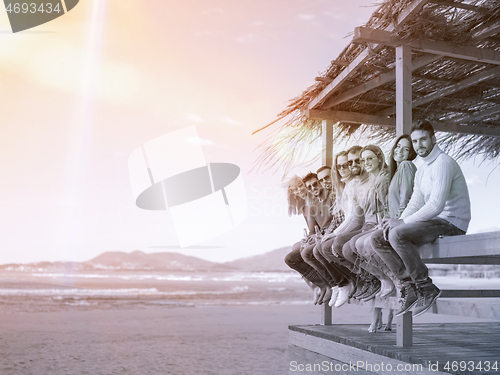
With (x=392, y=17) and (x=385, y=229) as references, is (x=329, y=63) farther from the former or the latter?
(x=385, y=229)

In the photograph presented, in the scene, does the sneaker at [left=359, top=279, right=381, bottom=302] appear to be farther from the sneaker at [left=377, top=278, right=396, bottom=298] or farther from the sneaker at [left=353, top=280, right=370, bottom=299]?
the sneaker at [left=377, top=278, right=396, bottom=298]

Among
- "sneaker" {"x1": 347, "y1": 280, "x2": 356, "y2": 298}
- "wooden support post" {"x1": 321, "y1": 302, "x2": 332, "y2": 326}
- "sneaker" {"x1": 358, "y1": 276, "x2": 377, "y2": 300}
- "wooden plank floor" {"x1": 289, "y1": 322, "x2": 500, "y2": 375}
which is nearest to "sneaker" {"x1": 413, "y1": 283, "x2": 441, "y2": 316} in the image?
"wooden plank floor" {"x1": 289, "y1": 322, "x2": 500, "y2": 375}

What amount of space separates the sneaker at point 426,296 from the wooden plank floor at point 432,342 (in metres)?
0.29

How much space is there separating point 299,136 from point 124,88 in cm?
2897

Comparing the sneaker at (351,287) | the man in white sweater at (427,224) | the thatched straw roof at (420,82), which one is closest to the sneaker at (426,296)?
the man in white sweater at (427,224)

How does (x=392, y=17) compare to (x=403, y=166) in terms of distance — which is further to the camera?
(x=392, y=17)

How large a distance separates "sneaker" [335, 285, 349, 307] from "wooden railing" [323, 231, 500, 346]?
3.9 inches

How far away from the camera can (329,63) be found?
5.20m

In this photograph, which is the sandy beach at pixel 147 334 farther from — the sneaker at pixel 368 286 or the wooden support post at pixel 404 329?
the wooden support post at pixel 404 329

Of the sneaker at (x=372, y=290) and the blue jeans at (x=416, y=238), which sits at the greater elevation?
the blue jeans at (x=416, y=238)

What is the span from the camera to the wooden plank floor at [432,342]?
3152 mm

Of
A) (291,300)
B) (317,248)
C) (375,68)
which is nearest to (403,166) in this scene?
(317,248)

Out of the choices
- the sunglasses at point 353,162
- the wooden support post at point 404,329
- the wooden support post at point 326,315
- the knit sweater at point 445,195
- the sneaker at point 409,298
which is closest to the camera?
the knit sweater at point 445,195

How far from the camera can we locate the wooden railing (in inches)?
105
